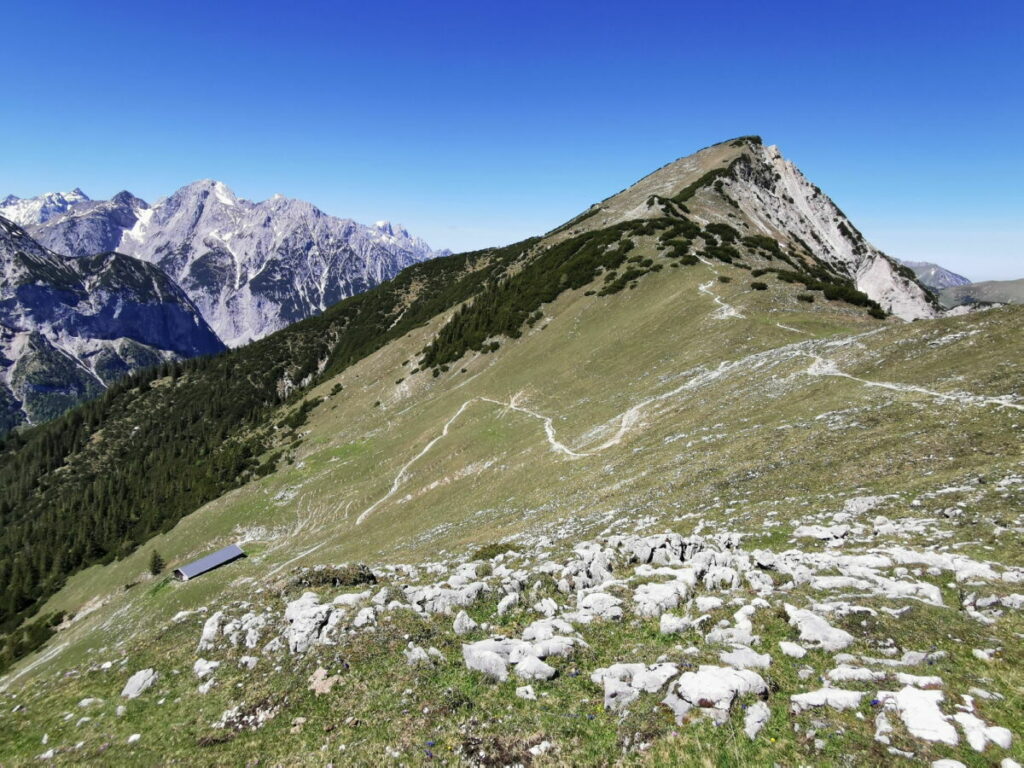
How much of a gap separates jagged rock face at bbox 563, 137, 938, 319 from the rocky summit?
183 ft

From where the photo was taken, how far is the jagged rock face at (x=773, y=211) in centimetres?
10738

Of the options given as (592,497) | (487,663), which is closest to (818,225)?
(592,497)

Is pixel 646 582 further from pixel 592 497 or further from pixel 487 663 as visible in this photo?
pixel 592 497

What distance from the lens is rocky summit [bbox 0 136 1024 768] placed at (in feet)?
29.9

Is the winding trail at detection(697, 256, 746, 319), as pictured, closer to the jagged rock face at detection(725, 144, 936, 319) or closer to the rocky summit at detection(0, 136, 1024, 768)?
the rocky summit at detection(0, 136, 1024, 768)

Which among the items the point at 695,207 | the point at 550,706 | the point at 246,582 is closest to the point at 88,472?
the point at 246,582

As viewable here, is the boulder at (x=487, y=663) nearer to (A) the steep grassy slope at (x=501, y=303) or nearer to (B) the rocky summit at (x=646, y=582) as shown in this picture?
(B) the rocky summit at (x=646, y=582)

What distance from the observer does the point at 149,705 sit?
13.5 meters

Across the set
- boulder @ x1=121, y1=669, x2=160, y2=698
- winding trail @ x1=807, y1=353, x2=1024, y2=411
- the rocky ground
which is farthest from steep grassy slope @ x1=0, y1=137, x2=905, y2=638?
boulder @ x1=121, y1=669, x2=160, y2=698

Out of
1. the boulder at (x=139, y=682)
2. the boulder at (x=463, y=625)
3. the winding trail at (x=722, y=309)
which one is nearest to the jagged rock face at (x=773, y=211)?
the winding trail at (x=722, y=309)

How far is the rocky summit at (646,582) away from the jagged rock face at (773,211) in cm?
5591

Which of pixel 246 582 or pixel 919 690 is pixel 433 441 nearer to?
pixel 246 582

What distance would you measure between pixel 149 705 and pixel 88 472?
226337 mm

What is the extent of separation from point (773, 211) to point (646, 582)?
131584 millimetres
